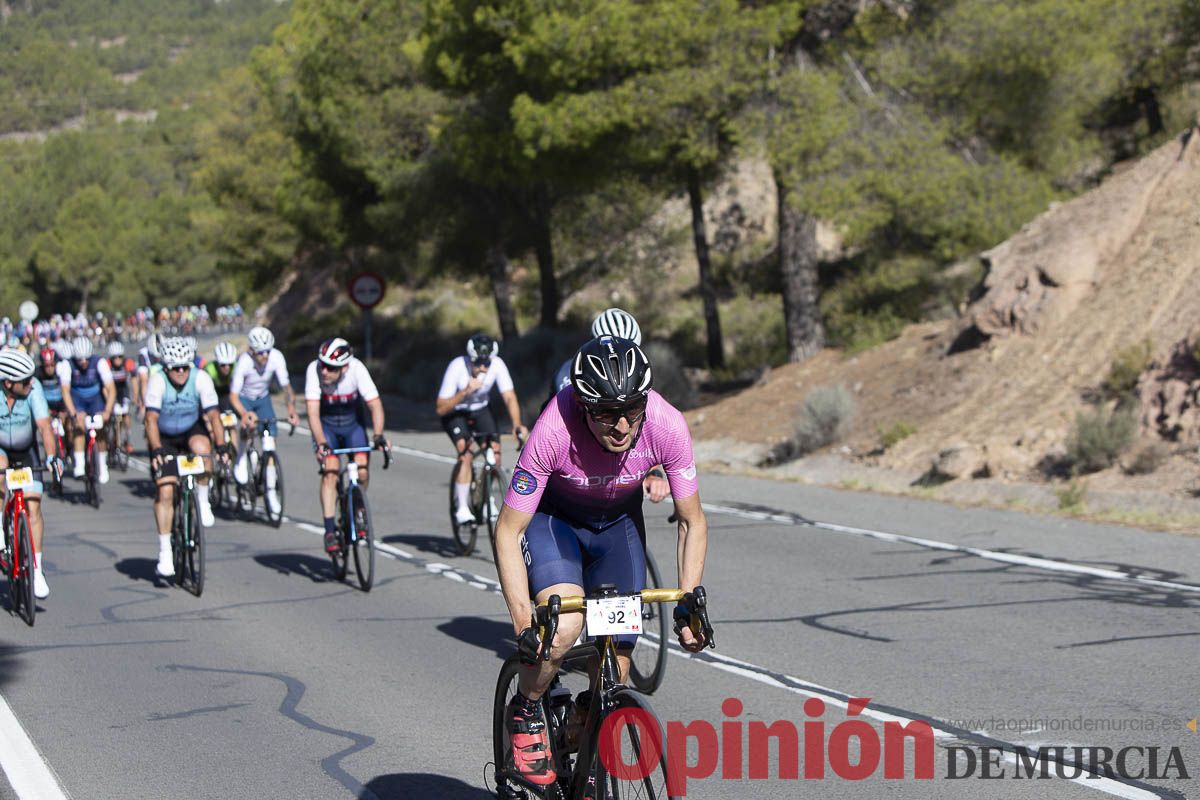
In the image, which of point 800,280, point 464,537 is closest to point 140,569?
point 464,537

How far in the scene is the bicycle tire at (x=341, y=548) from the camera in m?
11.7

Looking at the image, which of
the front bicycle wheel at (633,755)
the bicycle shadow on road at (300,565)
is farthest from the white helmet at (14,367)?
the front bicycle wheel at (633,755)

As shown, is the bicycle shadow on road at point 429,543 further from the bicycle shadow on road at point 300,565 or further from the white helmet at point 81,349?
the white helmet at point 81,349

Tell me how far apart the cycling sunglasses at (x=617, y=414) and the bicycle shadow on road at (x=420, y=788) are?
2072 millimetres

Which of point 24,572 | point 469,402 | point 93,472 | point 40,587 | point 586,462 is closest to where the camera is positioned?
point 586,462

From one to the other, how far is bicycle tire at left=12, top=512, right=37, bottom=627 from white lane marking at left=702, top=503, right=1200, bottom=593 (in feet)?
24.2

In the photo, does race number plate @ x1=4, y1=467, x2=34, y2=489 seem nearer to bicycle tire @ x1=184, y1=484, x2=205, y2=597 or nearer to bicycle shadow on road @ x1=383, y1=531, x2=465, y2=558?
bicycle tire @ x1=184, y1=484, x2=205, y2=597

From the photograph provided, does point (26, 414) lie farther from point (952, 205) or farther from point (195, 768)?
point (952, 205)

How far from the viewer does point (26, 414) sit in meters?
11.1

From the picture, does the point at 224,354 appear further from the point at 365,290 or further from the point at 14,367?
the point at 365,290

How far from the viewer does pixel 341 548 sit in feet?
39.2

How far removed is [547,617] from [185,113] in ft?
600

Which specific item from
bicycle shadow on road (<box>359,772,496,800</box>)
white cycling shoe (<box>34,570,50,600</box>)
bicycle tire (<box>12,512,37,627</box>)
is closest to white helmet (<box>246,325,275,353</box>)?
white cycling shoe (<box>34,570,50,600</box>)

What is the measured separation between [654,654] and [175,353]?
19.1ft
